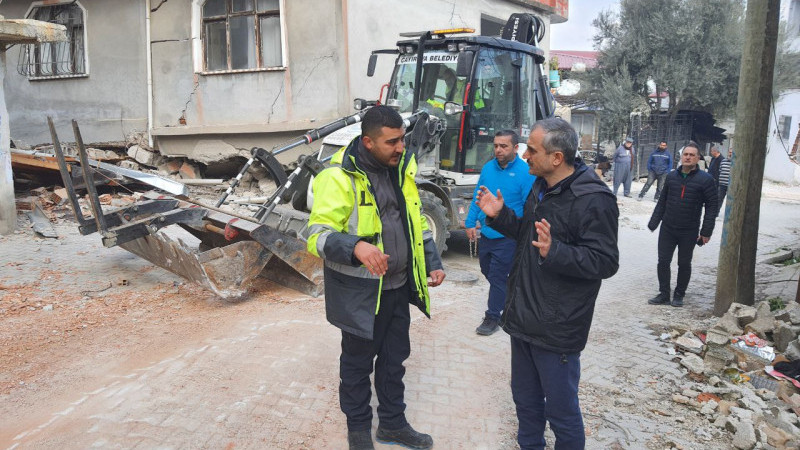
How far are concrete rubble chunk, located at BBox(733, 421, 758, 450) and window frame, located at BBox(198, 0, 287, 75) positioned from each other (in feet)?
34.9

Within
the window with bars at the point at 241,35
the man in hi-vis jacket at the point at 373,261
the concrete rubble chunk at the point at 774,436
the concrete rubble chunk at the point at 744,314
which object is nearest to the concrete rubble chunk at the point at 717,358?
the concrete rubble chunk at the point at 744,314

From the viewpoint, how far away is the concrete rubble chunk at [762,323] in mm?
5219

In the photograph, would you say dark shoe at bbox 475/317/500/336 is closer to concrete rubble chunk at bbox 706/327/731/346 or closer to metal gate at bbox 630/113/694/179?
concrete rubble chunk at bbox 706/327/731/346

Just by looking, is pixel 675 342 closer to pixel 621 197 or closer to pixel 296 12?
pixel 296 12

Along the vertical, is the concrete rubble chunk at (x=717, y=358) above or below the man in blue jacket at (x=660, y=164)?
below

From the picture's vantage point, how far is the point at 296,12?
12117 millimetres

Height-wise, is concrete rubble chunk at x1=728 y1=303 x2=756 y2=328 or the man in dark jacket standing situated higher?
the man in dark jacket standing

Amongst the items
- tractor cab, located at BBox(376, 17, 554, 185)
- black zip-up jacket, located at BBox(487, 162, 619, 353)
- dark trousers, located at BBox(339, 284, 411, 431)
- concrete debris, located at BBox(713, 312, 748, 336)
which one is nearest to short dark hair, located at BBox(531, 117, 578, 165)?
black zip-up jacket, located at BBox(487, 162, 619, 353)

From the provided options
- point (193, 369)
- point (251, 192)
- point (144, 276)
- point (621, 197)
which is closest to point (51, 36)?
point (144, 276)

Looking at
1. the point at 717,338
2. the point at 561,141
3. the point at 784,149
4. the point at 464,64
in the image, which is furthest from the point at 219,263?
the point at 784,149

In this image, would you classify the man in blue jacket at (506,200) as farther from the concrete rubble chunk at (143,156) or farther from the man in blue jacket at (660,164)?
the man in blue jacket at (660,164)

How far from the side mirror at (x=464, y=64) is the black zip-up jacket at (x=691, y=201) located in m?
2.60

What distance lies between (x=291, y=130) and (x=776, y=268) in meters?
8.71

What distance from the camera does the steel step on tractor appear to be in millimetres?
5801
